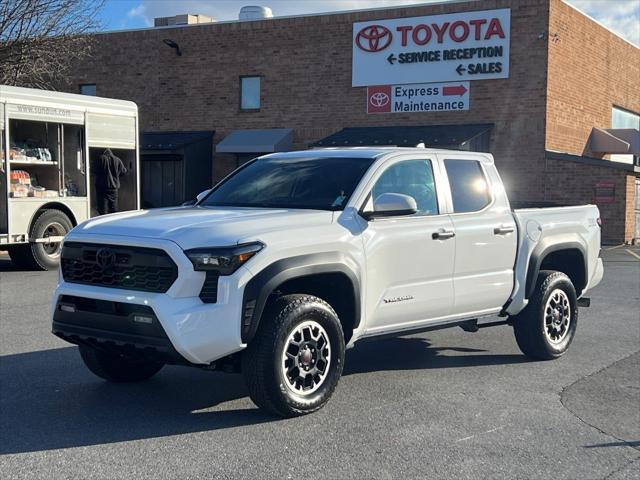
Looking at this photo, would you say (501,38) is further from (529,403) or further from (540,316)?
(529,403)

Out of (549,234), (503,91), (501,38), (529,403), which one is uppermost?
(501,38)

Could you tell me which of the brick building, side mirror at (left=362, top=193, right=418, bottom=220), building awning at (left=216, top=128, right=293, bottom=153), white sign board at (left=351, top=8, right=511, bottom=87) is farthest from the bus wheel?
white sign board at (left=351, top=8, right=511, bottom=87)

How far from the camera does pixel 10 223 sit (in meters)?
13.5

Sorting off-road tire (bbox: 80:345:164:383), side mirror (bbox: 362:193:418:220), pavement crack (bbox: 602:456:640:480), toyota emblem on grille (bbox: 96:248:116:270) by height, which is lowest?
pavement crack (bbox: 602:456:640:480)

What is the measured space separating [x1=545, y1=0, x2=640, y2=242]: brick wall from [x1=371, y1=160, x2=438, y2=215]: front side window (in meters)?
16.6

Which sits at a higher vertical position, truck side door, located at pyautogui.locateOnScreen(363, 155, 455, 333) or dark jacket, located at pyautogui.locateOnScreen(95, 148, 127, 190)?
dark jacket, located at pyautogui.locateOnScreen(95, 148, 127, 190)

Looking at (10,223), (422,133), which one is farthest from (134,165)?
(422,133)

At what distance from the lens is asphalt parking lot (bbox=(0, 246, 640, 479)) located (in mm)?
4621

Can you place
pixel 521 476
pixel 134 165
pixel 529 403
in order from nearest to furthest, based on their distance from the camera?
pixel 521 476 → pixel 529 403 → pixel 134 165

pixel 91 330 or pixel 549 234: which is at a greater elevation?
pixel 549 234

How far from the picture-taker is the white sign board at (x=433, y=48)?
74.2ft

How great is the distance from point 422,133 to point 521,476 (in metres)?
19.0

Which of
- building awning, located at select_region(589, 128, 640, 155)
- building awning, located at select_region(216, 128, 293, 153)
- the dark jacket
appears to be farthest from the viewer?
building awning, located at select_region(589, 128, 640, 155)

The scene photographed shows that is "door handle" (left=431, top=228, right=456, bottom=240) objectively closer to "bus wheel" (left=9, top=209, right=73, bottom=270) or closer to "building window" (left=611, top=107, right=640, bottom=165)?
"bus wheel" (left=9, top=209, right=73, bottom=270)
